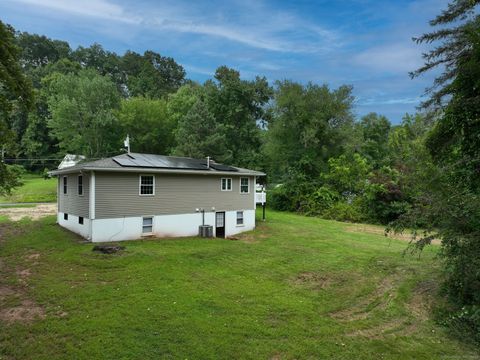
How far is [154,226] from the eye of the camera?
1535 centimetres

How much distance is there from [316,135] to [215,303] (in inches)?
1010

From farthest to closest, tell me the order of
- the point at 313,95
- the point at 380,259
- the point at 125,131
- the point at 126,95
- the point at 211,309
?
the point at 126,95
the point at 125,131
the point at 313,95
the point at 380,259
the point at 211,309

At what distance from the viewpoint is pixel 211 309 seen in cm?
708

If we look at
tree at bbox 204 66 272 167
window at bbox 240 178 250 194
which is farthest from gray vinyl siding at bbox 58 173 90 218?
tree at bbox 204 66 272 167

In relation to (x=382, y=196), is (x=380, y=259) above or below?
below

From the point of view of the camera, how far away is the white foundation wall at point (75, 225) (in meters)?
14.0

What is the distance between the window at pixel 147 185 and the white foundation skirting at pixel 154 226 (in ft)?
3.60

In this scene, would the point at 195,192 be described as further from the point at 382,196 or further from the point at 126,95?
the point at 126,95

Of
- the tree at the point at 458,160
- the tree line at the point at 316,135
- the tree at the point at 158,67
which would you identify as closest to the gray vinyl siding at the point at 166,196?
the tree line at the point at 316,135

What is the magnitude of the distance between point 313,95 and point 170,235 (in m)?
20.7

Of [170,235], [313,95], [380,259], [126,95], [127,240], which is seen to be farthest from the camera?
[126,95]

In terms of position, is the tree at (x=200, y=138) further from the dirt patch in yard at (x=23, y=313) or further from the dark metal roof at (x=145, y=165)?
the dirt patch in yard at (x=23, y=313)

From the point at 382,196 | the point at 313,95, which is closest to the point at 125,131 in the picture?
the point at 313,95

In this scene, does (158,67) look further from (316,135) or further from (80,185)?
(80,185)
